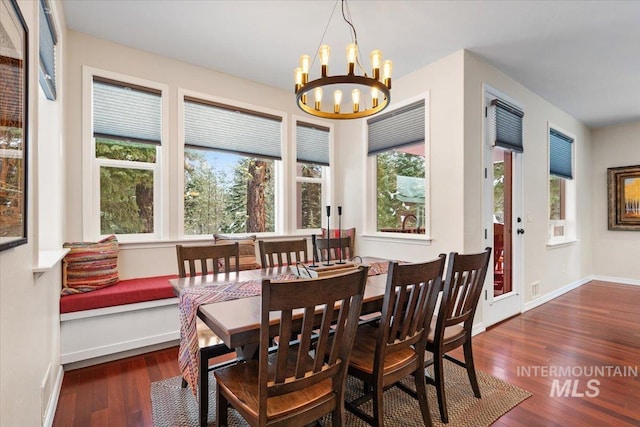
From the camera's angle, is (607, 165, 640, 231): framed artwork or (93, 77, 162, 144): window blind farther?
(607, 165, 640, 231): framed artwork

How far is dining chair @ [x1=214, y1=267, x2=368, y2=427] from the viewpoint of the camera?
3.81 feet

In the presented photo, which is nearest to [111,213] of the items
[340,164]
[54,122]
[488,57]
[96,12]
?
[54,122]

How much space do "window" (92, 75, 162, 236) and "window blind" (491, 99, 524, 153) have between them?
3.61m

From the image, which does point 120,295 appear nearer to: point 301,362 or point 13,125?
point 13,125

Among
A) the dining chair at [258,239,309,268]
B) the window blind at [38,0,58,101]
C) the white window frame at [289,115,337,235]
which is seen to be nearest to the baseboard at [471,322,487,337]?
the dining chair at [258,239,309,268]

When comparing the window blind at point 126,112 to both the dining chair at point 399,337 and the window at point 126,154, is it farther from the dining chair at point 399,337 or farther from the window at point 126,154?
the dining chair at point 399,337

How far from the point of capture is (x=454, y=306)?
1.96m

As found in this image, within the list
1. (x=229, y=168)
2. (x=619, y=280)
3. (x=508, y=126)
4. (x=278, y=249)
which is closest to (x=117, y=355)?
(x=278, y=249)

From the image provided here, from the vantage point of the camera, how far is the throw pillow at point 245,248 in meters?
3.49

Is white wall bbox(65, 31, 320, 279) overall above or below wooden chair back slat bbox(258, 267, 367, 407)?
above

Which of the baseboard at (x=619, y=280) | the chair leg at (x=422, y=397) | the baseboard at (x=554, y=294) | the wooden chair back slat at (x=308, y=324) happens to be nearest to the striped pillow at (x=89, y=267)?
the wooden chair back slat at (x=308, y=324)

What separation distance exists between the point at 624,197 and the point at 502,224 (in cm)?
338

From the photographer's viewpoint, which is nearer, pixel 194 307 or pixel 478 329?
pixel 194 307

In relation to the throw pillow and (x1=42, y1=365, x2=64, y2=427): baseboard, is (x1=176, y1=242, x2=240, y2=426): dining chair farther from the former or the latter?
the throw pillow
